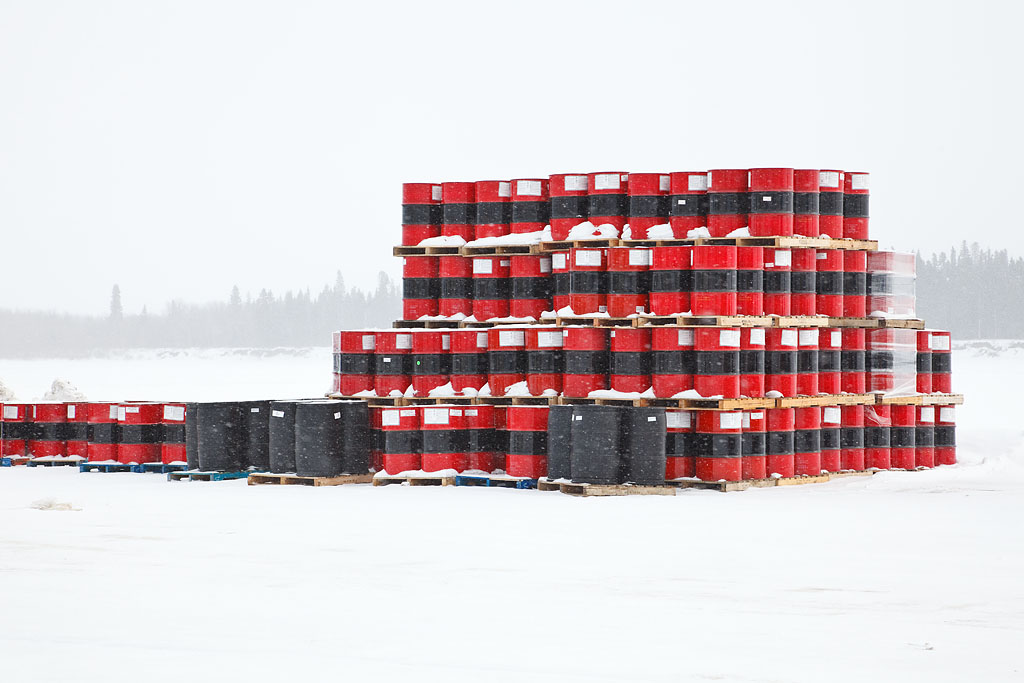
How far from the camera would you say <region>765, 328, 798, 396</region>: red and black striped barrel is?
520 inches

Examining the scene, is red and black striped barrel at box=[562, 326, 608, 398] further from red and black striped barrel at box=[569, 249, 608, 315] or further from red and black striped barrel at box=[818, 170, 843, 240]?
red and black striped barrel at box=[818, 170, 843, 240]

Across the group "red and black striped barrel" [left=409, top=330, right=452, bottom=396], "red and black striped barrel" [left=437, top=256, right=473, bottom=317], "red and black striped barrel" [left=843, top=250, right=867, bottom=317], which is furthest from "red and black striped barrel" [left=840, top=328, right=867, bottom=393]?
"red and black striped barrel" [left=409, top=330, right=452, bottom=396]

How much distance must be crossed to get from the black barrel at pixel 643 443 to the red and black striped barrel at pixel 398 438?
222cm

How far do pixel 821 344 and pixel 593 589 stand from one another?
263 inches

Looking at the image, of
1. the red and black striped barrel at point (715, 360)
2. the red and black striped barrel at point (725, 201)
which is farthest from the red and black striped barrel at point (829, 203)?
the red and black striped barrel at point (715, 360)

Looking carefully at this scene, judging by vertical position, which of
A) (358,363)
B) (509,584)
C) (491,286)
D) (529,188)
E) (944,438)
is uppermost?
(529,188)

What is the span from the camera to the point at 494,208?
47.7ft

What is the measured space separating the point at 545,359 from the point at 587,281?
2.86 ft

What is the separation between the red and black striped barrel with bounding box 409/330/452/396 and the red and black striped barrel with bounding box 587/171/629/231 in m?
1.95

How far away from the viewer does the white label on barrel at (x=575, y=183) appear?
14.0 metres

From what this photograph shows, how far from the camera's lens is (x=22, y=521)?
424 inches

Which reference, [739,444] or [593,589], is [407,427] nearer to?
[739,444]

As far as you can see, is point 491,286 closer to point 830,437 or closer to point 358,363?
point 358,363

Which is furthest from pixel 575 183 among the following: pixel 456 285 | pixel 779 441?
pixel 779 441
